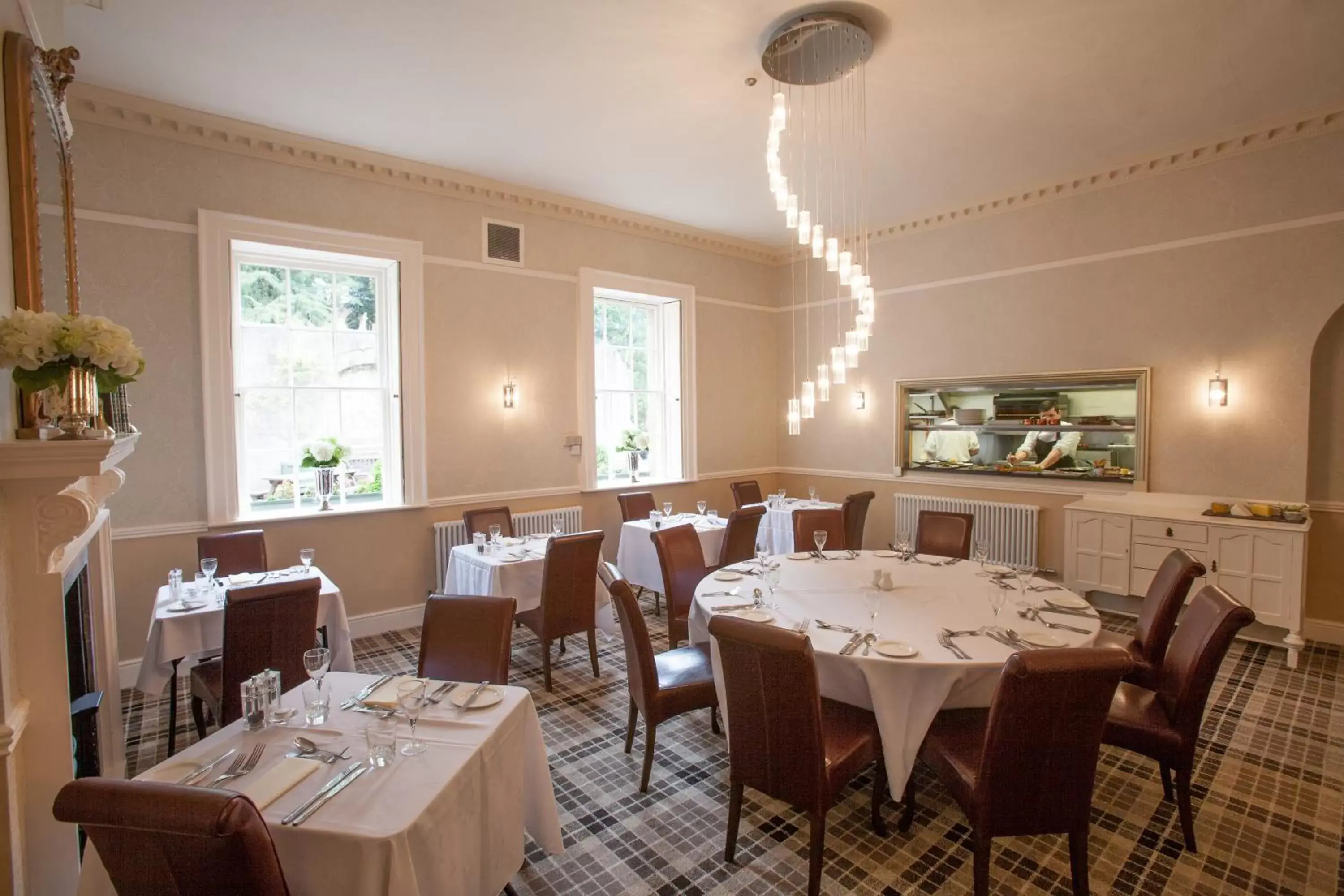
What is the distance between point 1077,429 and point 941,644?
4.11m

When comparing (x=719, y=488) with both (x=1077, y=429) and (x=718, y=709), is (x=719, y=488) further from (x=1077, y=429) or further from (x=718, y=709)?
(x=718, y=709)

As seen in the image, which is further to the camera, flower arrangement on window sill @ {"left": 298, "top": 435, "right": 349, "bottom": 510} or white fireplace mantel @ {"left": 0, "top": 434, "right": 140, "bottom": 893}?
flower arrangement on window sill @ {"left": 298, "top": 435, "right": 349, "bottom": 510}

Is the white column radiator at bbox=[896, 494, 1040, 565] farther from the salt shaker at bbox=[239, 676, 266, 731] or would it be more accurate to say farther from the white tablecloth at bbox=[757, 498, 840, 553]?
the salt shaker at bbox=[239, 676, 266, 731]

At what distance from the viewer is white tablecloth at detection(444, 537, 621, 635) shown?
164 inches

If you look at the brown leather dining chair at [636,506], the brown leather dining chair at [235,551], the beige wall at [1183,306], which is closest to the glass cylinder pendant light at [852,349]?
the brown leather dining chair at [636,506]

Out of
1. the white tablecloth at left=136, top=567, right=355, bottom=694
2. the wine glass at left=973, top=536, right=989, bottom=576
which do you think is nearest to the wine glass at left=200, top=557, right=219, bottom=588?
the white tablecloth at left=136, top=567, right=355, bottom=694

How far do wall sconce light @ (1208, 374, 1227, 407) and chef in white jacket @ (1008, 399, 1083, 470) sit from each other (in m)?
0.96

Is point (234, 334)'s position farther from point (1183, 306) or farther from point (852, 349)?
point (1183, 306)

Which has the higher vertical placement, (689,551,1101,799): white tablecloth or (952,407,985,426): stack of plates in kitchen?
(952,407,985,426): stack of plates in kitchen

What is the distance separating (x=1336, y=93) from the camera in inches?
161

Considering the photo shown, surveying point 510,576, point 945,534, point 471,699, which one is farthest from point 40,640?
point 945,534

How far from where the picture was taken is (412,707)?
1.95 meters

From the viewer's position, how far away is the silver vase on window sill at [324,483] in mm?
4871

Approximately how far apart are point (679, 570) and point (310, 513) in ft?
9.50
